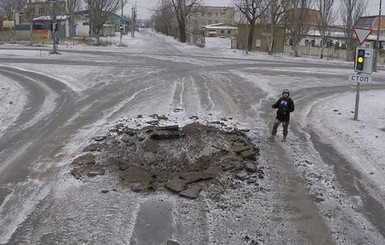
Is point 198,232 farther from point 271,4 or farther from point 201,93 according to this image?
point 271,4

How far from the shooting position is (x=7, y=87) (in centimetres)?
1862

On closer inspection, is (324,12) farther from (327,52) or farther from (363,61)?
(363,61)

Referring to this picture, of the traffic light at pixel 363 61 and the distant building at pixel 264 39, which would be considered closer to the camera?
the traffic light at pixel 363 61

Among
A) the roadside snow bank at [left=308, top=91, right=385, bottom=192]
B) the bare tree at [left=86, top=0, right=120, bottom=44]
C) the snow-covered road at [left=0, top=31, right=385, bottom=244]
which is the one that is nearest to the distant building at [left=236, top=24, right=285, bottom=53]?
the bare tree at [left=86, top=0, right=120, bottom=44]

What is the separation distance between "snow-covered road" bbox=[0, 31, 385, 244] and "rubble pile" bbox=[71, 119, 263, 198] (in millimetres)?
335

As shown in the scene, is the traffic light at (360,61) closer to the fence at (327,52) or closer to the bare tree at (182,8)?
the fence at (327,52)

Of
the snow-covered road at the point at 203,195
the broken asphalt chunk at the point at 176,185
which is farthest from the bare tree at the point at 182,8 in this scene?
the broken asphalt chunk at the point at 176,185

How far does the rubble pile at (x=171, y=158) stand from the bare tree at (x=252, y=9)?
138 feet

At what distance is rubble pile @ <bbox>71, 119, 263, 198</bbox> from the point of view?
26.4 feet

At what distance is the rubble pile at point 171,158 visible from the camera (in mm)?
8039

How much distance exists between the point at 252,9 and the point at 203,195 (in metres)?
47.6

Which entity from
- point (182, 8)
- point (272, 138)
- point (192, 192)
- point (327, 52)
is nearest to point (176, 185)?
point (192, 192)

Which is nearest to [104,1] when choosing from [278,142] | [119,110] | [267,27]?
[267,27]

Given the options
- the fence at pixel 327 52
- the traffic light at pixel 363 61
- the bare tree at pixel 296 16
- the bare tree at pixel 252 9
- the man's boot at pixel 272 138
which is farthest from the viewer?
the fence at pixel 327 52
